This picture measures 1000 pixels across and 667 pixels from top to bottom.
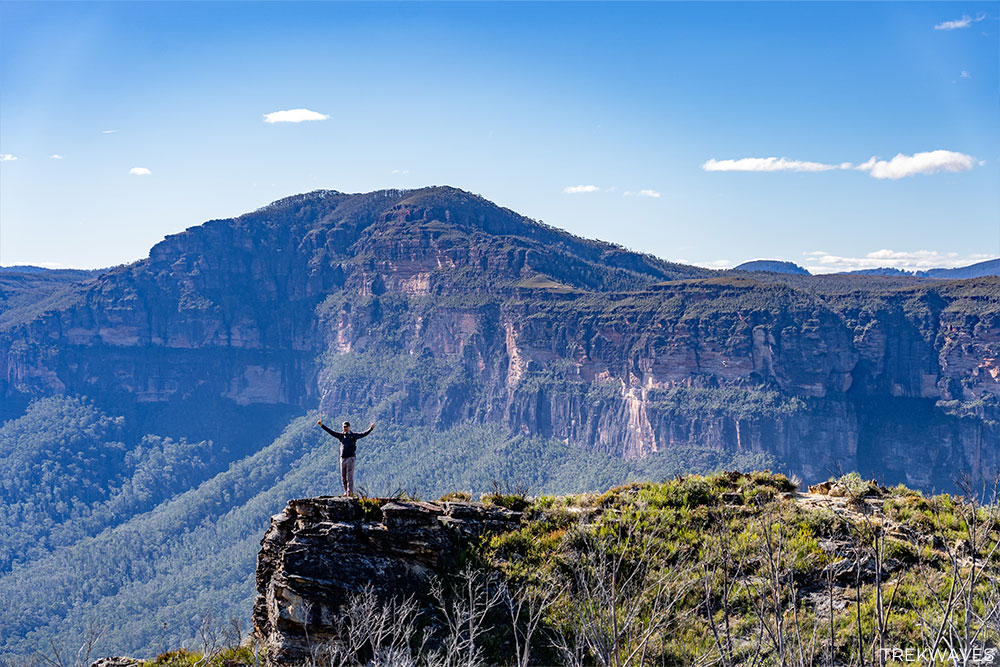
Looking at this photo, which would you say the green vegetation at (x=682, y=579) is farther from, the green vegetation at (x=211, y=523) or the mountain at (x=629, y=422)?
the mountain at (x=629, y=422)

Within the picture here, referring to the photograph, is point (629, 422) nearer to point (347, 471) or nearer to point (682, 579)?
point (347, 471)

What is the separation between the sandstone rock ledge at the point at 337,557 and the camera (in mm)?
19844

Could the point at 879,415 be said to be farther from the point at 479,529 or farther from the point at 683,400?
the point at 479,529

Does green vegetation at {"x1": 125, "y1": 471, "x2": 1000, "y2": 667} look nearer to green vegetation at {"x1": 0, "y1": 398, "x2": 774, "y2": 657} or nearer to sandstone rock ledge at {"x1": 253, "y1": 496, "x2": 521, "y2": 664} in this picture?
sandstone rock ledge at {"x1": 253, "y1": 496, "x2": 521, "y2": 664}

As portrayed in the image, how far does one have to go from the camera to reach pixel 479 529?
22266mm

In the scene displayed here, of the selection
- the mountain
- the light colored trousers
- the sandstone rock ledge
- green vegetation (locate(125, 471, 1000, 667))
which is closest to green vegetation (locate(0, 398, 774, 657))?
the mountain

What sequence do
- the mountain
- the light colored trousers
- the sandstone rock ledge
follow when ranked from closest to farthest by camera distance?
the sandstone rock ledge < the light colored trousers < the mountain

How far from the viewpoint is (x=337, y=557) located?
66.8 ft

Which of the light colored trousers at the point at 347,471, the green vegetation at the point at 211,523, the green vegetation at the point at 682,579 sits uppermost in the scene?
the light colored trousers at the point at 347,471

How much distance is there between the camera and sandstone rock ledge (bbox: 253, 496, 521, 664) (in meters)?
19.8

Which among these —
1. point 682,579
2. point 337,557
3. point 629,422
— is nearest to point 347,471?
point 337,557

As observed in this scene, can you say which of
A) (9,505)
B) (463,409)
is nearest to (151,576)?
(9,505)

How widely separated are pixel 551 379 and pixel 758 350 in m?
48.5

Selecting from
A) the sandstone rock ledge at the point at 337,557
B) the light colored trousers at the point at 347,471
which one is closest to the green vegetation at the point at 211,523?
the light colored trousers at the point at 347,471
